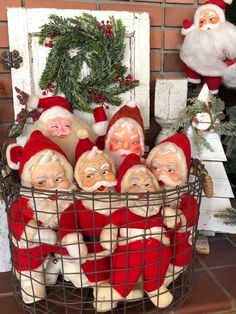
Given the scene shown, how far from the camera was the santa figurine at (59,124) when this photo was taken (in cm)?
92

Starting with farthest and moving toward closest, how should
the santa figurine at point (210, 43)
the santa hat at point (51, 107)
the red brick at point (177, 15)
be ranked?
the red brick at point (177, 15)
the santa figurine at point (210, 43)
the santa hat at point (51, 107)

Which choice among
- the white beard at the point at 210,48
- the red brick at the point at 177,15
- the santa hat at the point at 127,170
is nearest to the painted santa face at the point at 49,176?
the santa hat at the point at 127,170

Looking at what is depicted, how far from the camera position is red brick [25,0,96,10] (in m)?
1.01

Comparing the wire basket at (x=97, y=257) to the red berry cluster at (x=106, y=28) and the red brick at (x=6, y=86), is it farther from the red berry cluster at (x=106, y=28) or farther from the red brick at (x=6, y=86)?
the red berry cluster at (x=106, y=28)

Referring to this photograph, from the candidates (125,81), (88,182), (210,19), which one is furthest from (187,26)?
(88,182)

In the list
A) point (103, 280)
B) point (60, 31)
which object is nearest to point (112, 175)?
point (103, 280)

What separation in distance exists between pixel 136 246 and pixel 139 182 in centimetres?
13

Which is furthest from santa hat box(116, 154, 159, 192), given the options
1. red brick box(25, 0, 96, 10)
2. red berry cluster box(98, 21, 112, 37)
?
red brick box(25, 0, 96, 10)

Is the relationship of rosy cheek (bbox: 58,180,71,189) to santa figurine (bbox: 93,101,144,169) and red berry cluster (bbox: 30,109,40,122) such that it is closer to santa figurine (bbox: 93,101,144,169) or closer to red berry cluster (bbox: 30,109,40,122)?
santa figurine (bbox: 93,101,144,169)

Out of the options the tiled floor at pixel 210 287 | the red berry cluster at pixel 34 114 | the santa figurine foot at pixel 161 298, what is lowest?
the tiled floor at pixel 210 287

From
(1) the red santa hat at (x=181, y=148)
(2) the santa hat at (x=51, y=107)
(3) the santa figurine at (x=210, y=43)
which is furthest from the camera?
(3) the santa figurine at (x=210, y=43)

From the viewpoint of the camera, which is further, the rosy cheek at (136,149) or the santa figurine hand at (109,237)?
the rosy cheek at (136,149)

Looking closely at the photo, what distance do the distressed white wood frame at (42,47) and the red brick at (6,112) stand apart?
51 mm

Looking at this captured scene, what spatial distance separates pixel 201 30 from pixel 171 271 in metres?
0.69
